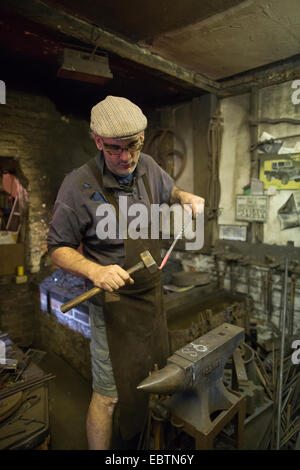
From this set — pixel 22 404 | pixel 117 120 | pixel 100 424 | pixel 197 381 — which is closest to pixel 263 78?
pixel 117 120

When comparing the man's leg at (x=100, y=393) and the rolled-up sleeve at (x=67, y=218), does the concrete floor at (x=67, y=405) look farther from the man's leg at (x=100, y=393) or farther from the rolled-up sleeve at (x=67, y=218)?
the rolled-up sleeve at (x=67, y=218)

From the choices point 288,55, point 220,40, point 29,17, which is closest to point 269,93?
point 288,55

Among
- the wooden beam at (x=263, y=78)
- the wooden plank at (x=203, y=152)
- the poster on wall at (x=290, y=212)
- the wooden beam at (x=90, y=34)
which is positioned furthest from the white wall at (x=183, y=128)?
the poster on wall at (x=290, y=212)

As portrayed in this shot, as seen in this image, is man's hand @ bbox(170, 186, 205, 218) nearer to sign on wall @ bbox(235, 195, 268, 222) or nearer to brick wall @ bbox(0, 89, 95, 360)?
sign on wall @ bbox(235, 195, 268, 222)

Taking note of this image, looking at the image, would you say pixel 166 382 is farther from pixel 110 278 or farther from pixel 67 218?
pixel 67 218

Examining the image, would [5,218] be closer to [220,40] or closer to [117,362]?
[117,362]

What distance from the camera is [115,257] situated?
196 cm

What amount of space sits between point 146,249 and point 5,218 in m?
3.60

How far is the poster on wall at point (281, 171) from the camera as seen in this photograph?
145 inches

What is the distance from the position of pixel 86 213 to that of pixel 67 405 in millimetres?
2613

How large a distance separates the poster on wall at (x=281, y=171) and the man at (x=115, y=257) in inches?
84.1

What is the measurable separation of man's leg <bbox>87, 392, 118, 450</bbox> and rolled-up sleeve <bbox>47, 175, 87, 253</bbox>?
1145 mm

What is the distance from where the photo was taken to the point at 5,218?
471cm
